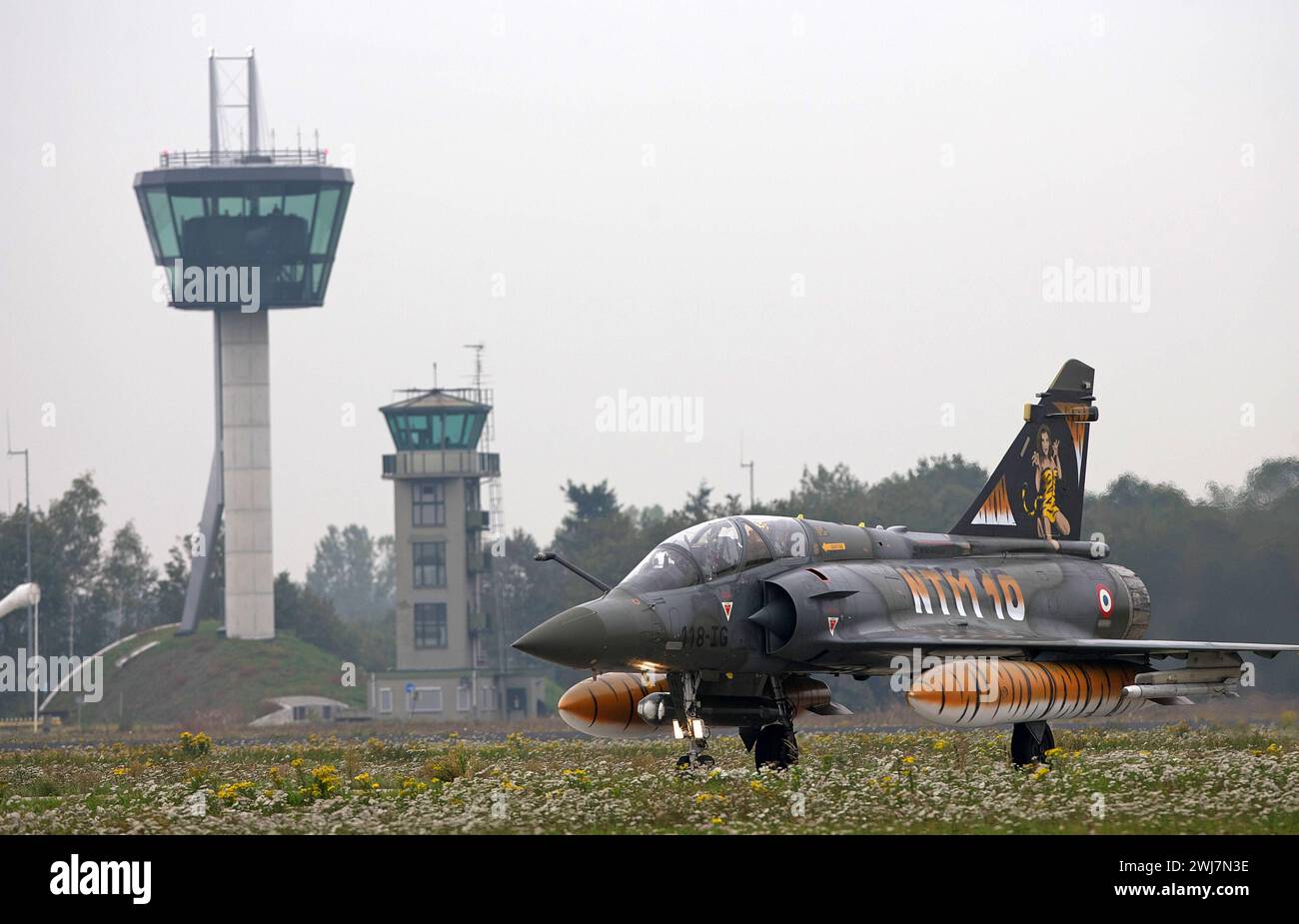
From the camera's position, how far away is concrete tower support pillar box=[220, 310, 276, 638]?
→ 293 feet

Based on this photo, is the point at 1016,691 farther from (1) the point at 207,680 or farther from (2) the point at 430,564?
(1) the point at 207,680

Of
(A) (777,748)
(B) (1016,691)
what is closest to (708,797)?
(B) (1016,691)

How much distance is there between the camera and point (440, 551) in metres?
86.1

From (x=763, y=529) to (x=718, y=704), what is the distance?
2126 millimetres

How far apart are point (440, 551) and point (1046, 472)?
6442 centimetres

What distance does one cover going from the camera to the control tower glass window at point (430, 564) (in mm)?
86062

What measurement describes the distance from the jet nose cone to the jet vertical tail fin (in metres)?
6.63

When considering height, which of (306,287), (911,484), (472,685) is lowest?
(472,685)

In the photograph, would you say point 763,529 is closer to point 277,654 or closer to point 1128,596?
point 1128,596
